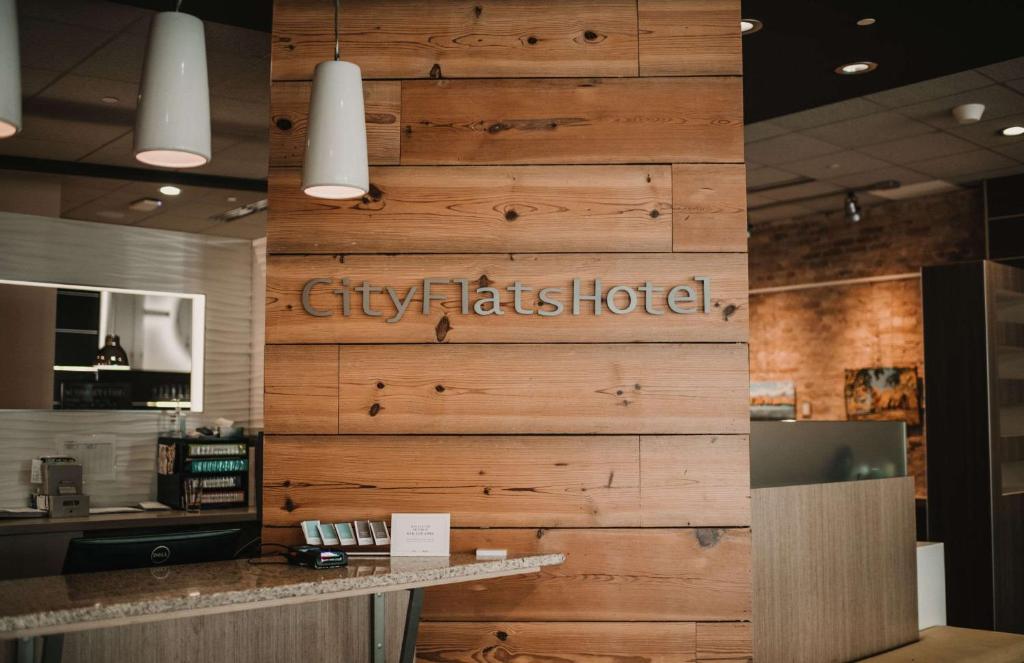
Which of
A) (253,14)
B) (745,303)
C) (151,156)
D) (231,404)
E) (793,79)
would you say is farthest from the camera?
(231,404)

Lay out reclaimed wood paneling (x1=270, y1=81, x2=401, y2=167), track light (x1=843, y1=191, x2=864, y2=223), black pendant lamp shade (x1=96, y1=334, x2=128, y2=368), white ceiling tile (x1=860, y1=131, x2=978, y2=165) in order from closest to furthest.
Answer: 1. reclaimed wood paneling (x1=270, y1=81, x2=401, y2=167)
2. white ceiling tile (x1=860, y1=131, x2=978, y2=165)
3. black pendant lamp shade (x1=96, y1=334, x2=128, y2=368)
4. track light (x1=843, y1=191, x2=864, y2=223)

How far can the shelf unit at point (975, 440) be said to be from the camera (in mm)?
6066

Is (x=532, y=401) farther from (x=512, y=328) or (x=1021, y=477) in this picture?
(x=1021, y=477)

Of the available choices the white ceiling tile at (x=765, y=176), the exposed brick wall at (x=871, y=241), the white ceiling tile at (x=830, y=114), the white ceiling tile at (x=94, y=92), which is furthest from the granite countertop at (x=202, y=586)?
the exposed brick wall at (x=871, y=241)

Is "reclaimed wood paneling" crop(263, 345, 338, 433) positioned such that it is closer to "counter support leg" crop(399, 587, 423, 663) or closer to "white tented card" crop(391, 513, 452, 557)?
"white tented card" crop(391, 513, 452, 557)

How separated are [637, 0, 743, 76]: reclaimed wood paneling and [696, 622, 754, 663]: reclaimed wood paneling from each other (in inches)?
70.0

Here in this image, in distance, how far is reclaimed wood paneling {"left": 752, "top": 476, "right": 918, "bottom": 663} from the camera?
11.3 feet

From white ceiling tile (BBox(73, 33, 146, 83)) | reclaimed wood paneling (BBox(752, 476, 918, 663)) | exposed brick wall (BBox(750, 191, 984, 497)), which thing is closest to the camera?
reclaimed wood paneling (BBox(752, 476, 918, 663))

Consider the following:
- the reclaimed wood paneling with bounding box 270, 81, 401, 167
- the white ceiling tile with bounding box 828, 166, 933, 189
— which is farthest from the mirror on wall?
the white ceiling tile with bounding box 828, 166, 933, 189

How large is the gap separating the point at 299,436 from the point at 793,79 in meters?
2.89

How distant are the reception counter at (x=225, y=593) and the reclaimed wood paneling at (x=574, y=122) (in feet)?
4.23

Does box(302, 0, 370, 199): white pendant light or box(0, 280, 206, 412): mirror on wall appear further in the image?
box(0, 280, 206, 412): mirror on wall

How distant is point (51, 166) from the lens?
22.9 feet

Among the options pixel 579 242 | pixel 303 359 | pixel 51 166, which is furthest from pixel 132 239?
pixel 579 242
